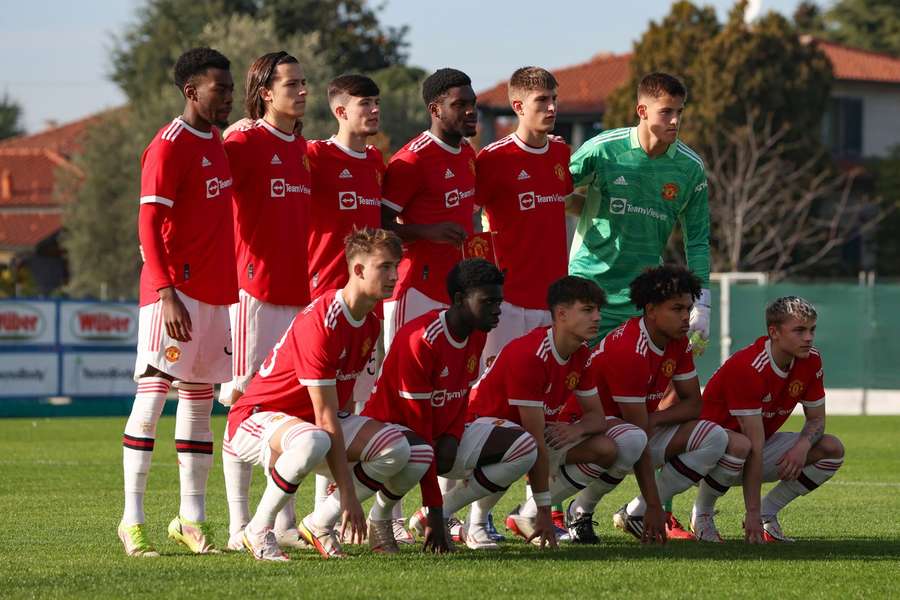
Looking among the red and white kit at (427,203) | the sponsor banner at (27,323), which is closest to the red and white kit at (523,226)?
the red and white kit at (427,203)

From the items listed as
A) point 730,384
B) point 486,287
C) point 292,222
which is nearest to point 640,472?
point 730,384

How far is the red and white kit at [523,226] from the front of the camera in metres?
8.42

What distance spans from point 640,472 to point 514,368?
2.91 feet

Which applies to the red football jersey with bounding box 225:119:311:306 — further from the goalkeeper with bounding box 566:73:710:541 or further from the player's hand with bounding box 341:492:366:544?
the goalkeeper with bounding box 566:73:710:541

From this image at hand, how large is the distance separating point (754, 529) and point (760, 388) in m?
0.78

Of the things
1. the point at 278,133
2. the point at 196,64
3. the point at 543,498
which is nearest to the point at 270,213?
the point at 278,133

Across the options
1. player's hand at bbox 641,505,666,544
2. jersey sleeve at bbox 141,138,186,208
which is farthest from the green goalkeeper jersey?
jersey sleeve at bbox 141,138,186,208

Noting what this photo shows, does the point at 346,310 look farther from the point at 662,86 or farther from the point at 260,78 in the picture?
the point at 662,86

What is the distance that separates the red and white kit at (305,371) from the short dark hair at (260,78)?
1.29 m

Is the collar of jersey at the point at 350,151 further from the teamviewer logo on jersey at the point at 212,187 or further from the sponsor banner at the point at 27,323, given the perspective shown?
the sponsor banner at the point at 27,323

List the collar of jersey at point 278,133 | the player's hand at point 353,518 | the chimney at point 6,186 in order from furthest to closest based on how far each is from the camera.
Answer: the chimney at point 6,186 → the collar of jersey at point 278,133 → the player's hand at point 353,518

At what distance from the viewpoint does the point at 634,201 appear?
8711 millimetres

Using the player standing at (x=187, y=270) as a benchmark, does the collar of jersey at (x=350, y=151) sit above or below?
above

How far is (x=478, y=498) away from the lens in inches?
300
